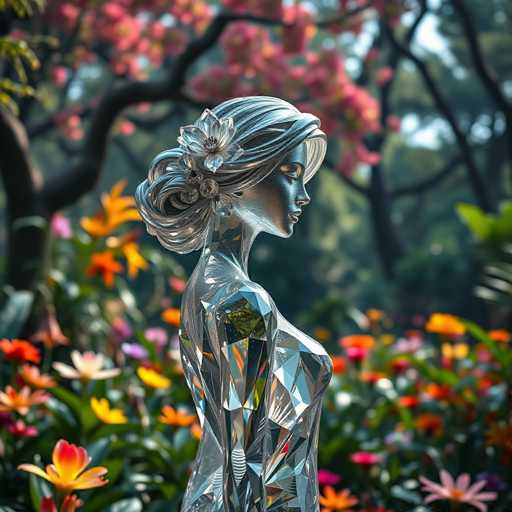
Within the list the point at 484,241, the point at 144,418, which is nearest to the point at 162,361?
the point at 144,418

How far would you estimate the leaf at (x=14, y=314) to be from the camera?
135 inches

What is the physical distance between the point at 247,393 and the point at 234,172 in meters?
0.41

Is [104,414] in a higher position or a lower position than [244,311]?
lower

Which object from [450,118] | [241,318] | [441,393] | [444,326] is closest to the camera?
[241,318]

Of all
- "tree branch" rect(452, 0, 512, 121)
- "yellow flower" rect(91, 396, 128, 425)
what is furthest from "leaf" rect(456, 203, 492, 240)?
"yellow flower" rect(91, 396, 128, 425)

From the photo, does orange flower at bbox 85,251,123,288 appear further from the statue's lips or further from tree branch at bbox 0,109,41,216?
the statue's lips

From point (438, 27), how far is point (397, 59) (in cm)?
244

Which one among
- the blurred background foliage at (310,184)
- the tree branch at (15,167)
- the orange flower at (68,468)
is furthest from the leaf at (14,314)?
the orange flower at (68,468)

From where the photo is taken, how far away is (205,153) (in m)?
1.55

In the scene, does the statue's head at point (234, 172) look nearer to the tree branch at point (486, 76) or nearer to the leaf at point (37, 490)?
the leaf at point (37, 490)

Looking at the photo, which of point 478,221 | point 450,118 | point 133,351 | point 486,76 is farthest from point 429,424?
point 450,118

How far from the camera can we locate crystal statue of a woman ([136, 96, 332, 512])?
1445mm

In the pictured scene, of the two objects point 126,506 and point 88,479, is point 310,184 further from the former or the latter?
point 88,479

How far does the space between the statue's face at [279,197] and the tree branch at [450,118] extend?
22.5 ft
